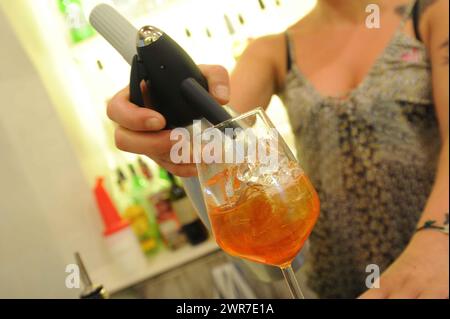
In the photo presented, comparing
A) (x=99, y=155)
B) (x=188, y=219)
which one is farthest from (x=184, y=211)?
(x=99, y=155)

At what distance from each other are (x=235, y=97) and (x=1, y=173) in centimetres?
55

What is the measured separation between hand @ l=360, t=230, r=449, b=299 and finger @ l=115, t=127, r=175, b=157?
286mm

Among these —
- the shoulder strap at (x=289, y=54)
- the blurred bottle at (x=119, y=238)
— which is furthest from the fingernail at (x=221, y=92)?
the blurred bottle at (x=119, y=238)

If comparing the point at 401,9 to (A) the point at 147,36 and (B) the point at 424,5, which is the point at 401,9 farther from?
(A) the point at 147,36

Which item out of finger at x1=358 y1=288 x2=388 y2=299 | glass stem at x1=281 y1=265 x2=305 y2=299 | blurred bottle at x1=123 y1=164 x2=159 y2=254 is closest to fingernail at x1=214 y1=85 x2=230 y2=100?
glass stem at x1=281 y1=265 x2=305 y2=299

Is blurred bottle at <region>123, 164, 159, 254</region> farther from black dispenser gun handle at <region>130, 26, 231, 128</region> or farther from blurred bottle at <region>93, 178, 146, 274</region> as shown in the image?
black dispenser gun handle at <region>130, 26, 231, 128</region>

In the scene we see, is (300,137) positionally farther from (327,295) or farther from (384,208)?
(327,295)

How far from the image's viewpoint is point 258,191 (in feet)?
1.21

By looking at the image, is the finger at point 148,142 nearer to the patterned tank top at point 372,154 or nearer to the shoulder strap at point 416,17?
the patterned tank top at point 372,154

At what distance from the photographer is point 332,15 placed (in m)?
1.00

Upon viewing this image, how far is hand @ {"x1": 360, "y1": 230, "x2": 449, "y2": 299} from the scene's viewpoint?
20.8 inches

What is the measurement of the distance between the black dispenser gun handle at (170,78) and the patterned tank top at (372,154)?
0.59 m

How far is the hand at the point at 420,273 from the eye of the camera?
1.73ft
